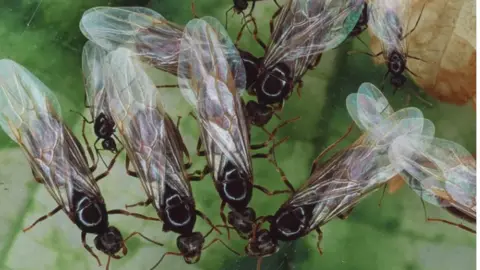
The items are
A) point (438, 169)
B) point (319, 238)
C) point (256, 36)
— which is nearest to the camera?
point (438, 169)

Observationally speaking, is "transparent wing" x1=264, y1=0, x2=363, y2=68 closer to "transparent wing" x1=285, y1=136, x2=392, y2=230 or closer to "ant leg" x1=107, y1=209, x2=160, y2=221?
"transparent wing" x1=285, y1=136, x2=392, y2=230

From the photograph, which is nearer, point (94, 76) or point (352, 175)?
point (352, 175)

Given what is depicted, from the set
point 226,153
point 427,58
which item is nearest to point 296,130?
point 226,153

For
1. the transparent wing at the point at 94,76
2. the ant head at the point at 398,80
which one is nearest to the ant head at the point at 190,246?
the transparent wing at the point at 94,76

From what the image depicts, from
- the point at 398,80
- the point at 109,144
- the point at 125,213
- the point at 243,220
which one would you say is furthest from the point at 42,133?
the point at 398,80

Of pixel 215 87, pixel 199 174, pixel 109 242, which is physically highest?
pixel 215 87

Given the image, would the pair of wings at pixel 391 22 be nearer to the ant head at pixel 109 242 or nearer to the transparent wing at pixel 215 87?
the transparent wing at pixel 215 87

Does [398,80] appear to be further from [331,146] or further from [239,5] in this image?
[239,5]
